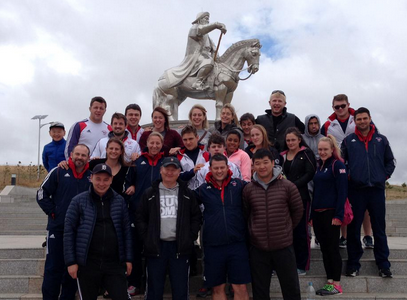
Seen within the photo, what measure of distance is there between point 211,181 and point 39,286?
2729 millimetres

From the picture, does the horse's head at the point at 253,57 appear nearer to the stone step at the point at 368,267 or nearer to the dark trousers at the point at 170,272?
the stone step at the point at 368,267

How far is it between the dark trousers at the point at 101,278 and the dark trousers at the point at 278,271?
131 centimetres

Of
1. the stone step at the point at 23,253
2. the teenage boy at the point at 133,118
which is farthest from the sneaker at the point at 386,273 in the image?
the stone step at the point at 23,253

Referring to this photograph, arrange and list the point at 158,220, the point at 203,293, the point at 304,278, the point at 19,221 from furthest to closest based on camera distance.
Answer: the point at 19,221 → the point at 304,278 → the point at 203,293 → the point at 158,220

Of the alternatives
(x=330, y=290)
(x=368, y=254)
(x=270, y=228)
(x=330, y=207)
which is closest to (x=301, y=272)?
(x=330, y=290)

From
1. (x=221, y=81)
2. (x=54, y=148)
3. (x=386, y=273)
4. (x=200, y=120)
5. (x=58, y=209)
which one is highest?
(x=221, y=81)

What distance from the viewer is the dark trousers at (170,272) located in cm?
421

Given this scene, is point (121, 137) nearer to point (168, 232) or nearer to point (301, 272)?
point (168, 232)

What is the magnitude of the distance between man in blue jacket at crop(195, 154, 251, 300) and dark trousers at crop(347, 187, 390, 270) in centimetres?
173

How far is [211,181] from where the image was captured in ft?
14.7

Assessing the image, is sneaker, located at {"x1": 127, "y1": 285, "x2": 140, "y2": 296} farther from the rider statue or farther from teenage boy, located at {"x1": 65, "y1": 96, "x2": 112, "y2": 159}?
the rider statue

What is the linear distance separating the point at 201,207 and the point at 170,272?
0.78 metres

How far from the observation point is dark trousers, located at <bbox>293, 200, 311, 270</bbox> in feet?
16.8

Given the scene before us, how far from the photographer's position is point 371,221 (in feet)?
17.5
